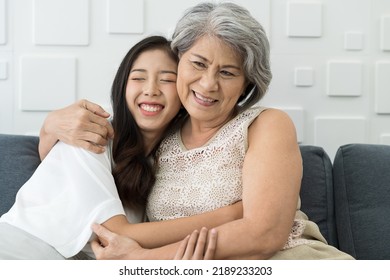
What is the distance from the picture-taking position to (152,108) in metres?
1.93

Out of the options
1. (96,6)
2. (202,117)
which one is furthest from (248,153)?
(96,6)

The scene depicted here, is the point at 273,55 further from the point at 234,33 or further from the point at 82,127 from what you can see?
the point at 82,127

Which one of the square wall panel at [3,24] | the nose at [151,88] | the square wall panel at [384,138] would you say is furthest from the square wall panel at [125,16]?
the square wall panel at [384,138]

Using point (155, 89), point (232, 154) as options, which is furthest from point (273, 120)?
point (155, 89)

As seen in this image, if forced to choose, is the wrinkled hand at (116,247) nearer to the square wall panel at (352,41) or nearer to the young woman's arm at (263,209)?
the young woman's arm at (263,209)

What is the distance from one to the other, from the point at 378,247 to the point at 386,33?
0.99 metres

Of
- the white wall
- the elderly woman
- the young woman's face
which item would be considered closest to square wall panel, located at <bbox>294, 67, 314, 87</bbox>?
the white wall

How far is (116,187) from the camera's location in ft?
6.23

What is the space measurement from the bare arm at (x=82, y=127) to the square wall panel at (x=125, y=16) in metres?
0.70

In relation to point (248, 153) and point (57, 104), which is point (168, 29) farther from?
point (248, 153)

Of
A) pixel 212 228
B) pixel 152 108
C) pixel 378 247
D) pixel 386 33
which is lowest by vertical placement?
pixel 378 247

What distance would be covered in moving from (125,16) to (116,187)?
92 cm

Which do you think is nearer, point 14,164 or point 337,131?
point 14,164
